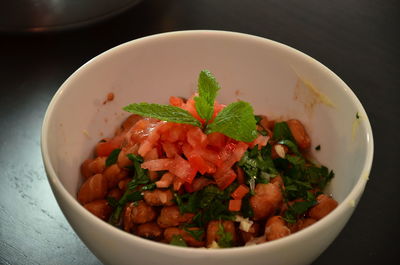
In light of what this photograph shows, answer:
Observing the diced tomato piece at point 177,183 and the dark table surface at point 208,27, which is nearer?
the diced tomato piece at point 177,183

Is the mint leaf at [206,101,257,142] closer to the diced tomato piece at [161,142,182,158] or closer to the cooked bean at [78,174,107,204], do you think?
the diced tomato piece at [161,142,182,158]

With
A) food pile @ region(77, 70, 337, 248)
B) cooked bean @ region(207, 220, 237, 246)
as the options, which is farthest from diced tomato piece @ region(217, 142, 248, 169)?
cooked bean @ region(207, 220, 237, 246)

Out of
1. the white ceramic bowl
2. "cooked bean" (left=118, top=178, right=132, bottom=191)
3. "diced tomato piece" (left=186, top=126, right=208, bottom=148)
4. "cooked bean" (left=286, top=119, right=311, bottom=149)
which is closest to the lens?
the white ceramic bowl

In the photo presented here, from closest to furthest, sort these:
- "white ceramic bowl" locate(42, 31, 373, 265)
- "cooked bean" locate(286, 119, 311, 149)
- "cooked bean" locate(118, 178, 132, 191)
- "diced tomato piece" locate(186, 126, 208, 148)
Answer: "white ceramic bowl" locate(42, 31, 373, 265) → "diced tomato piece" locate(186, 126, 208, 148) → "cooked bean" locate(118, 178, 132, 191) → "cooked bean" locate(286, 119, 311, 149)

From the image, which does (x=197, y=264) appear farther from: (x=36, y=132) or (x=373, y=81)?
(x=373, y=81)

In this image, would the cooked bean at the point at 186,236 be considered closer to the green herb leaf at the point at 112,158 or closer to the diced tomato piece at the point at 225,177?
the diced tomato piece at the point at 225,177

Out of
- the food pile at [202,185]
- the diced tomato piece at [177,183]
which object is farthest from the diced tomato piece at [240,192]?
the diced tomato piece at [177,183]
